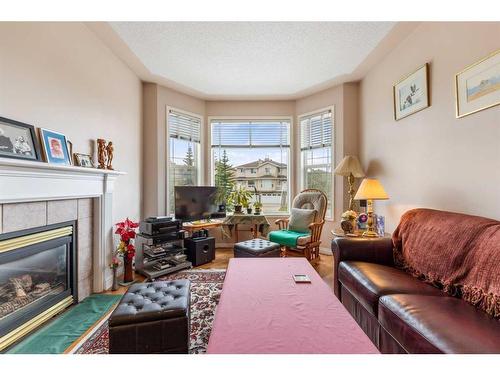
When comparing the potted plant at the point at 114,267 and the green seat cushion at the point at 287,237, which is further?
the green seat cushion at the point at 287,237

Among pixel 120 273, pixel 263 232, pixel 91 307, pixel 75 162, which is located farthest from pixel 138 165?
pixel 263 232

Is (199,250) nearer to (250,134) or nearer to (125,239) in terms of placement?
(125,239)

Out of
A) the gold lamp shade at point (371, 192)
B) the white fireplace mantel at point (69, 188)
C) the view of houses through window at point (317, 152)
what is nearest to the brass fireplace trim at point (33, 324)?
the white fireplace mantel at point (69, 188)

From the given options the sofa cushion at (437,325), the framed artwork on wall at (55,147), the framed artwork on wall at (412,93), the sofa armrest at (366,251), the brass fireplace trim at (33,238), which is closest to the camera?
the sofa cushion at (437,325)

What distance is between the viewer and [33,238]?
5.99 ft

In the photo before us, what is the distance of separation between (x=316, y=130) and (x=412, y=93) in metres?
1.72

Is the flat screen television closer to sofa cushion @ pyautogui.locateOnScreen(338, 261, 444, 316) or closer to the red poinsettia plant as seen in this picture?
the red poinsettia plant

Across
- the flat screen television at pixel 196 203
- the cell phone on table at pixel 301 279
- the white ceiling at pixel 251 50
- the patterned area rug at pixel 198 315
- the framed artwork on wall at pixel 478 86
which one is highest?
the white ceiling at pixel 251 50

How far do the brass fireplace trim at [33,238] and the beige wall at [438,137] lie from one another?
11.4ft

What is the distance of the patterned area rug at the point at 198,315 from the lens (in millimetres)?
1636

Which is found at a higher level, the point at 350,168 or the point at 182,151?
the point at 182,151

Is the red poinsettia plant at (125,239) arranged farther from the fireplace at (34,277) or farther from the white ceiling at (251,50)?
the white ceiling at (251,50)

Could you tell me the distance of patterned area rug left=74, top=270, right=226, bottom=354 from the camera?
1636 millimetres

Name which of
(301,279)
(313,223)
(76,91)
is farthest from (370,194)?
(76,91)
